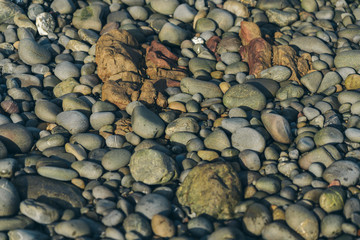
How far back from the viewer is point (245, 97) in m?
5.47

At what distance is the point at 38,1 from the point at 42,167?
4154 mm

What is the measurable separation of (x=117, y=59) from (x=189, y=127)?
1628 mm

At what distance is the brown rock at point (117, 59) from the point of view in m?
5.89

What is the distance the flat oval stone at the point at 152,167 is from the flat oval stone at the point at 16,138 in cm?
132

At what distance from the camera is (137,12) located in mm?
7469

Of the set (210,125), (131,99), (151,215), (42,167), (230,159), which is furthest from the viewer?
(131,99)

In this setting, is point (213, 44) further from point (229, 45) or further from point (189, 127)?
point (189, 127)

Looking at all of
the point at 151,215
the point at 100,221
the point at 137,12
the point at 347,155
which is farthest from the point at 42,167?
the point at 137,12

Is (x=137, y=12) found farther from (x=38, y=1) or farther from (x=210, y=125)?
(x=210, y=125)

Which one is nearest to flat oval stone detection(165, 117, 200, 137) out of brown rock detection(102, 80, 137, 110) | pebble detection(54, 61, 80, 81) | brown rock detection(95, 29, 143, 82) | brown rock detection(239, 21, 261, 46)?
brown rock detection(102, 80, 137, 110)

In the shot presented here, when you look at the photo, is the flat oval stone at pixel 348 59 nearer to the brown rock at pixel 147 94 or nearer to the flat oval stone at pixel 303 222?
the brown rock at pixel 147 94

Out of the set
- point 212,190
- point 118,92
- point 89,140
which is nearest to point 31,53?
point 118,92

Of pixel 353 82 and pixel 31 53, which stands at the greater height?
pixel 353 82

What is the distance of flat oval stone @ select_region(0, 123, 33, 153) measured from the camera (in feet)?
15.9
